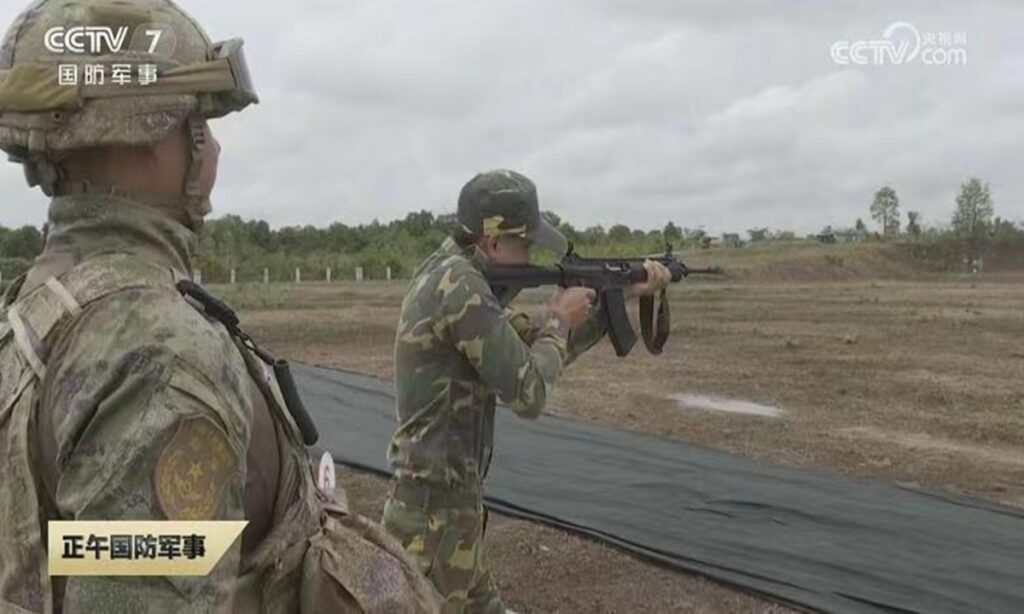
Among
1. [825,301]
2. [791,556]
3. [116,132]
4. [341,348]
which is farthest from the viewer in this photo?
[825,301]

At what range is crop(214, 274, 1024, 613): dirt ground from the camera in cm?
493

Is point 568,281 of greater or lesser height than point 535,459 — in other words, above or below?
above

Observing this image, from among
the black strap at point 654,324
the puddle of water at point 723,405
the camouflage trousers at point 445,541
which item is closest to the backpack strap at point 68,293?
the camouflage trousers at point 445,541

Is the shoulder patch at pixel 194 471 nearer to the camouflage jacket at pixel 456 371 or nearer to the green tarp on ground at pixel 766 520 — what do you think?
the camouflage jacket at pixel 456 371

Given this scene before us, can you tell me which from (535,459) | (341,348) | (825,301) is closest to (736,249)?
(825,301)

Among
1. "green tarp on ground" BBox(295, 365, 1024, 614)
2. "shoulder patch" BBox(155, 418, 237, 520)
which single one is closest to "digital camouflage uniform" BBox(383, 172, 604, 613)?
"shoulder patch" BBox(155, 418, 237, 520)

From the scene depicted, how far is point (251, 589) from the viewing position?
4.10ft

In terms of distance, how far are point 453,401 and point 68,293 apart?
1808mm

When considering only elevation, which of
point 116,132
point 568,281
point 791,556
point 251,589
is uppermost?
point 116,132

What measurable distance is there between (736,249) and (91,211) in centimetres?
4011

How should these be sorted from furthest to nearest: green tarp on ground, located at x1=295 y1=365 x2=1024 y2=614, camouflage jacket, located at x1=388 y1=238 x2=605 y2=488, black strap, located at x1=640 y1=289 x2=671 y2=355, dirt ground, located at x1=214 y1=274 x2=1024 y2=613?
dirt ground, located at x1=214 y1=274 x2=1024 y2=613, green tarp on ground, located at x1=295 y1=365 x2=1024 y2=614, black strap, located at x1=640 y1=289 x2=671 y2=355, camouflage jacket, located at x1=388 y1=238 x2=605 y2=488

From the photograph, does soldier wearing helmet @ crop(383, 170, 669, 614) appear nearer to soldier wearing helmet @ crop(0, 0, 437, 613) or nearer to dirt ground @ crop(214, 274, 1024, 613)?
soldier wearing helmet @ crop(0, 0, 437, 613)

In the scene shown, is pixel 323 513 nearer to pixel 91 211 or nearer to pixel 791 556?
pixel 91 211

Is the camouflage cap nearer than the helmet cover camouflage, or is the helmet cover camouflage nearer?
the helmet cover camouflage
